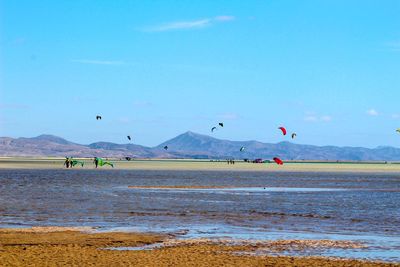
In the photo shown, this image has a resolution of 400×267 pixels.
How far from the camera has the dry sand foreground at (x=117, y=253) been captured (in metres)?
18.3

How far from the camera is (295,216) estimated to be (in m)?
32.3

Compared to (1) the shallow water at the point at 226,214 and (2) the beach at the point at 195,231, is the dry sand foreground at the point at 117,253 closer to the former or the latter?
(2) the beach at the point at 195,231

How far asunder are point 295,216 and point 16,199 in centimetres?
1734

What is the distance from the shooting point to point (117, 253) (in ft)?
65.0

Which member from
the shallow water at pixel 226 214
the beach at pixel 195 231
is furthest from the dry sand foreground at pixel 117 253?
the shallow water at pixel 226 214

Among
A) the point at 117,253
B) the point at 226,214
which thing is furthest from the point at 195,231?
the point at 226,214

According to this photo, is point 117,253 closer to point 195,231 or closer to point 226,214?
point 195,231

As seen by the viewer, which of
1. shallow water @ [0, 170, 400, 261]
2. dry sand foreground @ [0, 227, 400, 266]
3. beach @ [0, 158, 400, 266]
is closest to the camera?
dry sand foreground @ [0, 227, 400, 266]

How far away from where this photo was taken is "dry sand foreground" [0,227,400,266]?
1827cm

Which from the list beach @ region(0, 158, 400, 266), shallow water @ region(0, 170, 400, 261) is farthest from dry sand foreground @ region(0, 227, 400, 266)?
shallow water @ region(0, 170, 400, 261)

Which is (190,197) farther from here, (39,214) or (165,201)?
(39,214)

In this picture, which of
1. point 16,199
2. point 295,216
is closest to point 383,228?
point 295,216

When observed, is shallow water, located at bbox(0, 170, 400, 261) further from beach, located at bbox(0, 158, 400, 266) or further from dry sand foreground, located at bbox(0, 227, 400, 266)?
dry sand foreground, located at bbox(0, 227, 400, 266)

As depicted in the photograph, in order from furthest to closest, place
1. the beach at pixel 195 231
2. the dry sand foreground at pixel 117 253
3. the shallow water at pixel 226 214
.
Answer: the shallow water at pixel 226 214, the beach at pixel 195 231, the dry sand foreground at pixel 117 253
